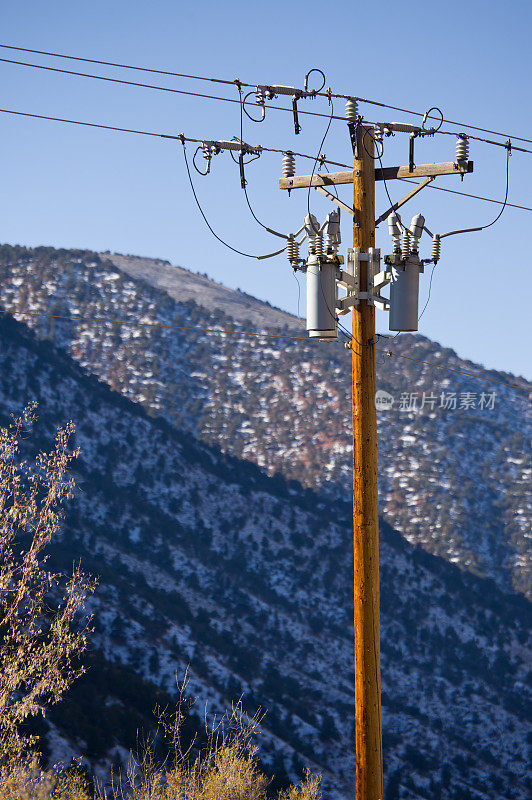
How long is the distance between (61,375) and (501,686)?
A: 48.5 m

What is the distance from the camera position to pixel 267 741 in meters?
53.2

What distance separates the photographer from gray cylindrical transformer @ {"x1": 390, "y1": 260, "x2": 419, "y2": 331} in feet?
33.4

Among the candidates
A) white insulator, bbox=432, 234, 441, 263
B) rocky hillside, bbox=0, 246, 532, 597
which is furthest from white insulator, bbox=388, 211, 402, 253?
rocky hillside, bbox=0, 246, 532, 597

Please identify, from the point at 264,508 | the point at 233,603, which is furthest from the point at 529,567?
the point at 233,603

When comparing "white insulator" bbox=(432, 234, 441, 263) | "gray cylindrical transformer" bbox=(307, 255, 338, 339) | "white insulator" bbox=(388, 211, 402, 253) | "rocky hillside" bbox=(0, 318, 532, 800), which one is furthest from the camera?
"rocky hillside" bbox=(0, 318, 532, 800)

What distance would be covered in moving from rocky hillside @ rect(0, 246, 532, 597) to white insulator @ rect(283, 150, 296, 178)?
79.4 metres

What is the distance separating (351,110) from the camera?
10273 mm

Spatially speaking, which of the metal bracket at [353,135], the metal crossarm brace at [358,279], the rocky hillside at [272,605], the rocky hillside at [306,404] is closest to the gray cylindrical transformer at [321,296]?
the metal crossarm brace at [358,279]

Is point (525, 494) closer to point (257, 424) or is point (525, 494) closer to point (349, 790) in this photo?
point (257, 424)

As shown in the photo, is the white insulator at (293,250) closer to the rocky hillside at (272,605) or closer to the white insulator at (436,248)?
the white insulator at (436,248)

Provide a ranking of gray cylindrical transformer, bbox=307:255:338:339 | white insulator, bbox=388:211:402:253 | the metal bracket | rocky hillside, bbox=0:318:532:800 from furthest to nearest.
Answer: rocky hillside, bbox=0:318:532:800 < white insulator, bbox=388:211:402:253 < the metal bracket < gray cylindrical transformer, bbox=307:255:338:339

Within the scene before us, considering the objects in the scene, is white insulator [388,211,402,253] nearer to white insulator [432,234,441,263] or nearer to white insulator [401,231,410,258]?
white insulator [401,231,410,258]

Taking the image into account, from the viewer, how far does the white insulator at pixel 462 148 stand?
10.5 meters

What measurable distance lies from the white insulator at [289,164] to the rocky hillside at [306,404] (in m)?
79.4
